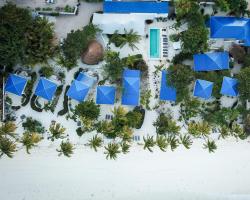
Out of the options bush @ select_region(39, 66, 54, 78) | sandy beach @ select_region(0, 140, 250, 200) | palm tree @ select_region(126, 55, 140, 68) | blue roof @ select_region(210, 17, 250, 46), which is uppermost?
blue roof @ select_region(210, 17, 250, 46)

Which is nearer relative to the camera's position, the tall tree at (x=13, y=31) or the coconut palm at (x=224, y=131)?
the tall tree at (x=13, y=31)

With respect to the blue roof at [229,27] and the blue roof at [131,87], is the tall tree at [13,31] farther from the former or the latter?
the blue roof at [229,27]

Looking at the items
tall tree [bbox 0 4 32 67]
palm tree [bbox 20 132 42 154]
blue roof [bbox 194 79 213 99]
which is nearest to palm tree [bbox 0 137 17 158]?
palm tree [bbox 20 132 42 154]

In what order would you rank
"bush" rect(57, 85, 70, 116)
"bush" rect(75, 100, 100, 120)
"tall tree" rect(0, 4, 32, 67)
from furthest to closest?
1. "bush" rect(57, 85, 70, 116)
2. "bush" rect(75, 100, 100, 120)
3. "tall tree" rect(0, 4, 32, 67)

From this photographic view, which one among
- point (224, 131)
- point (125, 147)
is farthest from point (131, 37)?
point (224, 131)

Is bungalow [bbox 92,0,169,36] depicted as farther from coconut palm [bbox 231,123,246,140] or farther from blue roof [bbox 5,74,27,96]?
coconut palm [bbox 231,123,246,140]

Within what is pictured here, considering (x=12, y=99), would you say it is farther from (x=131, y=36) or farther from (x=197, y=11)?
(x=197, y=11)

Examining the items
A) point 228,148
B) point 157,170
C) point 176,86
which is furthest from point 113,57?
point 228,148

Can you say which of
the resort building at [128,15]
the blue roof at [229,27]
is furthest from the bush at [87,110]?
the blue roof at [229,27]
